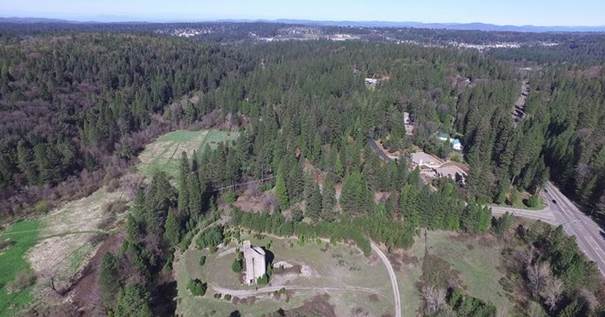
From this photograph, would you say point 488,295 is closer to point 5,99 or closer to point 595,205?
point 595,205

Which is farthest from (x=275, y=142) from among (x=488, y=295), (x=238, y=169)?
(x=488, y=295)

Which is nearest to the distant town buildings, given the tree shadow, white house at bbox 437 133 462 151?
the tree shadow

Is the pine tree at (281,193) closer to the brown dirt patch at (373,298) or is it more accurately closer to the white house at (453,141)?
the brown dirt patch at (373,298)

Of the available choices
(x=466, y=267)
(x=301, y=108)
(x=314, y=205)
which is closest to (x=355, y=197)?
(x=314, y=205)

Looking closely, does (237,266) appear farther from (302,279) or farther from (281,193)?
(281,193)

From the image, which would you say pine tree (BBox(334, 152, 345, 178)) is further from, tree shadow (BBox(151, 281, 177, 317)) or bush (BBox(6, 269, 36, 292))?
bush (BBox(6, 269, 36, 292))

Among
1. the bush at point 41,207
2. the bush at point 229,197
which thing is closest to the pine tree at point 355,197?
the bush at point 229,197
